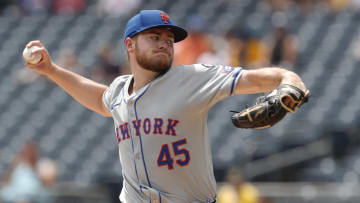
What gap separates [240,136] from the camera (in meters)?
8.43

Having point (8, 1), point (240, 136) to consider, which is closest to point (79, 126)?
point (240, 136)

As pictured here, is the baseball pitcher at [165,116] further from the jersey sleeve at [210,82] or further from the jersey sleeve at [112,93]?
the jersey sleeve at [112,93]

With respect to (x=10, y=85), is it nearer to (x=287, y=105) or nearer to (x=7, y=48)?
(x=7, y=48)

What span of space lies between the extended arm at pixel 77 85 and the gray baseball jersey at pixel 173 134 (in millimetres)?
461

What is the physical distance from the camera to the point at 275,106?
2820 mm

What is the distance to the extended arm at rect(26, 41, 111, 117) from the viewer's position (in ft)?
12.8

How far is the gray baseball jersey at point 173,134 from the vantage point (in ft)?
10.7

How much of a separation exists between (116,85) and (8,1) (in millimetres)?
11533

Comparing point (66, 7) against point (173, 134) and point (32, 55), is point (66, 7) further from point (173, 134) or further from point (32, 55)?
point (173, 134)

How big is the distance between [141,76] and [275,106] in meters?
0.90

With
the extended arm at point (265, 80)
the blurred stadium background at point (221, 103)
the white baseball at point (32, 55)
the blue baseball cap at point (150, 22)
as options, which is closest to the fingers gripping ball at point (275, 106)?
the extended arm at point (265, 80)

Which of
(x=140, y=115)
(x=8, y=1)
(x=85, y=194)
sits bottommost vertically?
(x=140, y=115)

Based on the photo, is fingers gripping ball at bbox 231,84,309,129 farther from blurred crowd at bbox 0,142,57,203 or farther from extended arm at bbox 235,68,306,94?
blurred crowd at bbox 0,142,57,203

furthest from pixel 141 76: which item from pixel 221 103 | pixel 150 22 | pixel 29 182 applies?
pixel 221 103
